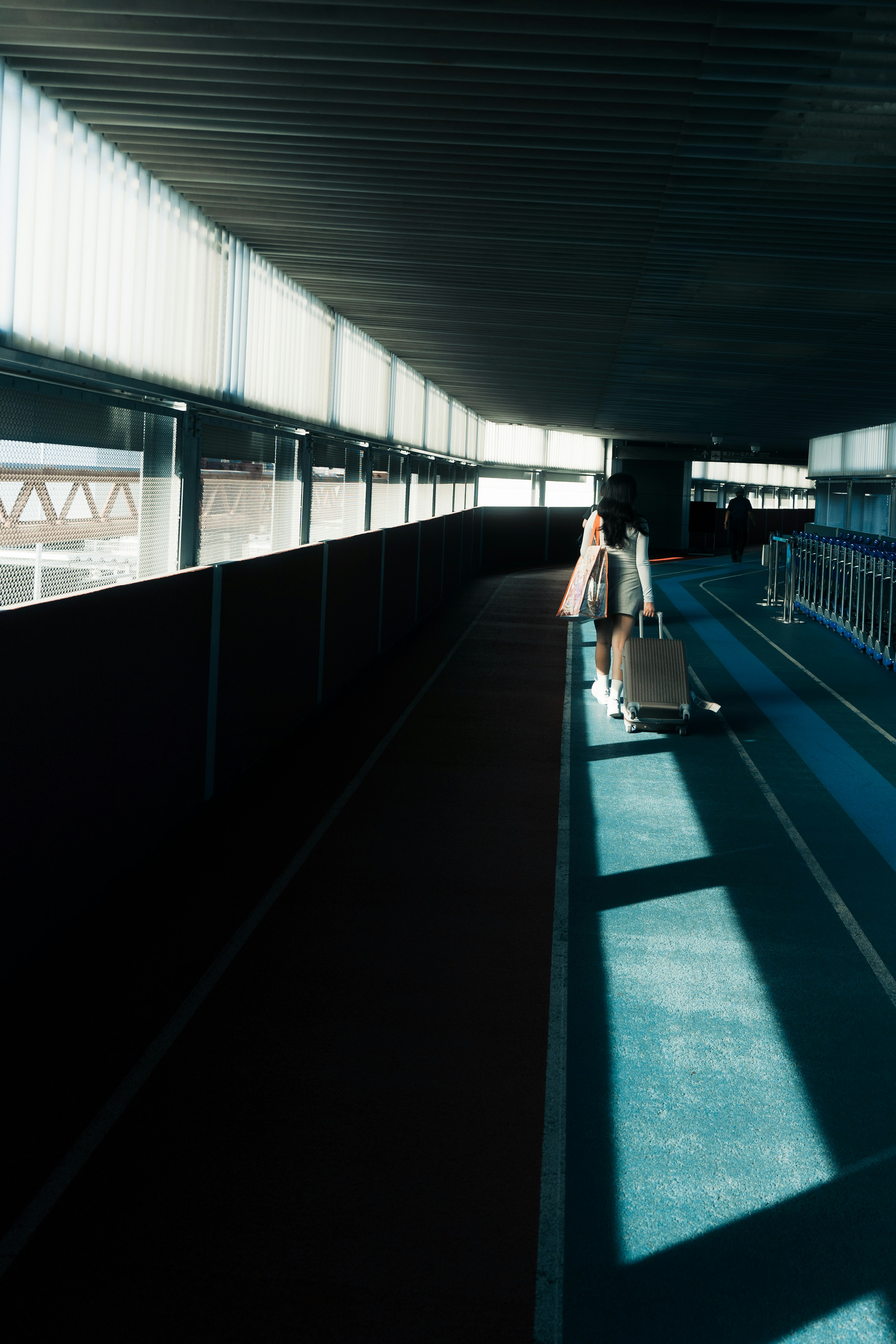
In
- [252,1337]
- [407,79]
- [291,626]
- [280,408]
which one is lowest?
[252,1337]

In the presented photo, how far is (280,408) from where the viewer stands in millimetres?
11391

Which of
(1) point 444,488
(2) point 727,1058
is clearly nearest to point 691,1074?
(2) point 727,1058

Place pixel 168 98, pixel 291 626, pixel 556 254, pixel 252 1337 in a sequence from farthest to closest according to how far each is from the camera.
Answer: pixel 556 254, pixel 291 626, pixel 168 98, pixel 252 1337

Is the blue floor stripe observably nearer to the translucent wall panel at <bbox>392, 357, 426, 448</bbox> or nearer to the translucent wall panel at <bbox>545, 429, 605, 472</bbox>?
the translucent wall panel at <bbox>392, 357, 426, 448</bbox>

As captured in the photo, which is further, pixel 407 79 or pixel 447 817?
pixel 447 817

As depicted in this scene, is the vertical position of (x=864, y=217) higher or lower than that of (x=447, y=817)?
higher

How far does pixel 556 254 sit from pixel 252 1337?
828cm

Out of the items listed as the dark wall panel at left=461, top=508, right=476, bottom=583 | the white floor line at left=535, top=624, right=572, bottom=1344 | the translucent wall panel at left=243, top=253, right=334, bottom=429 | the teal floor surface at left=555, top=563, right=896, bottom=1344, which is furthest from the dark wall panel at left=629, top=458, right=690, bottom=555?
the white floor line at left=535, top=624, right=572, bottom=1344

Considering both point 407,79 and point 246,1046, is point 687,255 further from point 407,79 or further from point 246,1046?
point 246,1046

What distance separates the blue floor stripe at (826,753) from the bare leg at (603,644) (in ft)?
4.85

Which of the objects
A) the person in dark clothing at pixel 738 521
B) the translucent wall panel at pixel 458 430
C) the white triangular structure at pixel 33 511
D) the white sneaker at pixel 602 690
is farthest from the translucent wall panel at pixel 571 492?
the white triangular structure at pixel 33 511

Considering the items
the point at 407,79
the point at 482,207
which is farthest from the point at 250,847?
the point at 482,207

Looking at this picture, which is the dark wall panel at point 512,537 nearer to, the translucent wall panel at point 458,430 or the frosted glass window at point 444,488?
the translucent wall panel at point 458,430

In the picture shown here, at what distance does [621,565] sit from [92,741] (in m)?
5.62
